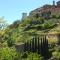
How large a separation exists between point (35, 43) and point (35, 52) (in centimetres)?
151

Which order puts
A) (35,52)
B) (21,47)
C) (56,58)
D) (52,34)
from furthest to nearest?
(52,34) → (21,47) → (35,52) → (56,58)

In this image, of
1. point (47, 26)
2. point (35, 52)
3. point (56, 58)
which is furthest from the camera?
point (47, 26)

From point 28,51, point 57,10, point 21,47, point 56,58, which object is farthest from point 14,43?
point 57,10

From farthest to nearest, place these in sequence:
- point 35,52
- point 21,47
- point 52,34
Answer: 1. point 52,34
2. point 21,47
3. point 35,52

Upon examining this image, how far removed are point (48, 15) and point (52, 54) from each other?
27.1m

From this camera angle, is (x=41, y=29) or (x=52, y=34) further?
(x=41, y=29)

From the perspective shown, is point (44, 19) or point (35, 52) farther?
point (44, 19)

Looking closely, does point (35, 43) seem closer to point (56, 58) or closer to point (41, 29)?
point (56, 58)

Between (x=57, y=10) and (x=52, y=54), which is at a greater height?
(x=57, y=10)

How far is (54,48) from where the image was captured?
36531mm

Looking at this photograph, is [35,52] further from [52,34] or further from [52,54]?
[52,34]

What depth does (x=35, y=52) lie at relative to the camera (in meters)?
35.1

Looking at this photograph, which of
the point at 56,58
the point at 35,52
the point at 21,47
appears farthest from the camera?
the point at 21,47

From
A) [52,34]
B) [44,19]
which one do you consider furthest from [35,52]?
[44,19]
